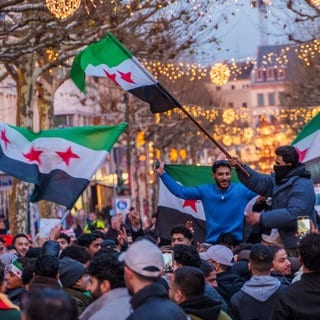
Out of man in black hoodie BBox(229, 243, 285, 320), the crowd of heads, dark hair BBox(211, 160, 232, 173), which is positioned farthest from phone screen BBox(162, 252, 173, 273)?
dark hair BBox(211, 160, 232, 173)

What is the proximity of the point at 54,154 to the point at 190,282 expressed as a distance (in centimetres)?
738

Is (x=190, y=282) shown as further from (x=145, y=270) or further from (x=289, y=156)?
(x=289, y=156)

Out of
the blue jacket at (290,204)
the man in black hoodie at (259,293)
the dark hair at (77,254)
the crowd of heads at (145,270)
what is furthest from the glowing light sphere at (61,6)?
the man in black hoodie at (259,293)

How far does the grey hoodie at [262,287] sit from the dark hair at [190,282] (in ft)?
4.91

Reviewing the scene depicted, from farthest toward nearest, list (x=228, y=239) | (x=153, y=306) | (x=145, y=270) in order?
(x=228, y=239) → (x=145, y=270) → (x=153, y=306)

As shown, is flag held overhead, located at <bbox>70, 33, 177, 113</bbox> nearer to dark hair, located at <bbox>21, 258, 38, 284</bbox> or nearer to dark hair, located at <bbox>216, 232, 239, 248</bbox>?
dark hair, located at <bbox>216, 232, 239, 248</bbox>

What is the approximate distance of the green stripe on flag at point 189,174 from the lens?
1586 cm

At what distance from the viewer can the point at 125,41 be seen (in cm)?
2756

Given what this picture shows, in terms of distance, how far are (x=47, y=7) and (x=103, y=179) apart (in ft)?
166

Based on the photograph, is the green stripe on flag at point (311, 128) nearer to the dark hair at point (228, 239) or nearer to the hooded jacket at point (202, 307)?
the dark hair at point (228, 239)

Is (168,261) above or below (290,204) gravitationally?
below

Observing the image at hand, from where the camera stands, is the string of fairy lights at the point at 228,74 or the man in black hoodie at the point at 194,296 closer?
the man in black hoodie at the point at 194,296

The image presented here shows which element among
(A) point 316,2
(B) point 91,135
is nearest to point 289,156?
(B) point 91,135

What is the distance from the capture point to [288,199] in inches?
445
